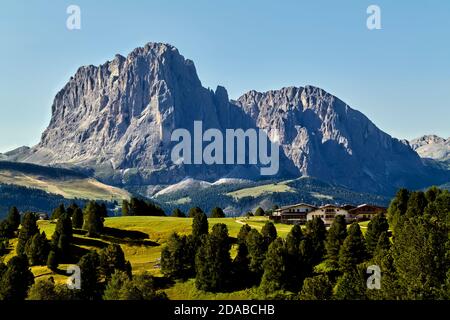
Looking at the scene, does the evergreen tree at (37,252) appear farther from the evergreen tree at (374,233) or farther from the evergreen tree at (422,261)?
the evergreen tree at (422,261)

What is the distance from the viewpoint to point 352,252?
113812 millimetres

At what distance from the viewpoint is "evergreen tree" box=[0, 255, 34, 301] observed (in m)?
98.4

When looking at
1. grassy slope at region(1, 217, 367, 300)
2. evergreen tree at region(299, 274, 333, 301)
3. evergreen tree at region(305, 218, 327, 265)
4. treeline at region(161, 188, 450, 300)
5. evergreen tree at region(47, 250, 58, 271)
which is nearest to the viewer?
Result: treeline at region(161, 188, 450, 300)

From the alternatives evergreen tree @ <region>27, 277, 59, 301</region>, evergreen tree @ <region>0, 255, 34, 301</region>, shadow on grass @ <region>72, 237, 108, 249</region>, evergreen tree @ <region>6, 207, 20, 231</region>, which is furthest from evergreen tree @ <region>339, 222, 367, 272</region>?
evergreen tree @ <region>6, 207, 20, 231</region>

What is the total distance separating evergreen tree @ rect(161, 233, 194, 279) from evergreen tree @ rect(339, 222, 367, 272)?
98.1ft

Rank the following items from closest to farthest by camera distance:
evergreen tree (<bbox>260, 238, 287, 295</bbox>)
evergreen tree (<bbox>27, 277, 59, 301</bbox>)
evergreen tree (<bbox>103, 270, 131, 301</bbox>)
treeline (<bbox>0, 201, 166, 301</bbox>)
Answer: evergreen tree (<bbox>27, 277, 59, 301</bbox>)
treeline (<bbox>0, 201, 166, 301</bbox>)
evergreen tree (<bbox>103, 270, 131, 301</bbox>)
evergreen tree (<bbox>260, 238, 287, 295</bbox>)

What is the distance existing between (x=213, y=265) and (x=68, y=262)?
3790cm

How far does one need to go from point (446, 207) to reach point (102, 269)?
6426 centimetres

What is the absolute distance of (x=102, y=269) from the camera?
11575 cm

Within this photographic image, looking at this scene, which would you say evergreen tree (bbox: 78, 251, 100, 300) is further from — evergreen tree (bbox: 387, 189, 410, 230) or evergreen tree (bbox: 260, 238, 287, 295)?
evergreen tree (bbox: 387, 189, 410, 230)

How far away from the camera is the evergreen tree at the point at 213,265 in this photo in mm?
113938

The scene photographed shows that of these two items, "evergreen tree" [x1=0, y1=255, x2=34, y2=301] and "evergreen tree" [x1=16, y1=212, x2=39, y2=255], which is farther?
"evergreen tree" [x1=16, y1=212, x2=39, y2=255]

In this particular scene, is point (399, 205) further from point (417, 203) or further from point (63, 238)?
point (63, 238)

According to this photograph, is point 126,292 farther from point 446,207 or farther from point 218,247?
point 446,207
